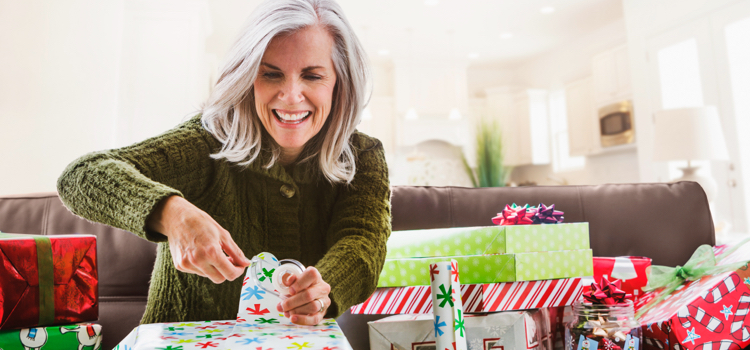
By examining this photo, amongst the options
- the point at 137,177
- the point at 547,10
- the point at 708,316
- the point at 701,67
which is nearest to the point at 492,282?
the point at 708,316

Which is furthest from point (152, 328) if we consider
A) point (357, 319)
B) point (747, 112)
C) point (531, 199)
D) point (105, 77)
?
point (747, 112)

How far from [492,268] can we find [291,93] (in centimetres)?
44

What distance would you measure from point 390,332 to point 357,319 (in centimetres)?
33

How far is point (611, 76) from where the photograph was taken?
188 inches

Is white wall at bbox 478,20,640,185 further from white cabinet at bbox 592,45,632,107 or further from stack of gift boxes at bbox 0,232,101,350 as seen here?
stack of gift boxes at bbox 0,232,101,350

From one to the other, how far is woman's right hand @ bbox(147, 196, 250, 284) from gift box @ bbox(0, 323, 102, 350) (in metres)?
0.36

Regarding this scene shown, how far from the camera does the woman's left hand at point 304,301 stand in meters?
0.56

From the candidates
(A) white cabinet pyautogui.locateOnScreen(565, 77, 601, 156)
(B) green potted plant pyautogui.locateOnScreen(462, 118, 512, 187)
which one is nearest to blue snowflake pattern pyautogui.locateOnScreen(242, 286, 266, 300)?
(B) green potted plant pyautogui.locateOnScreen(462, 118, 512, 187)

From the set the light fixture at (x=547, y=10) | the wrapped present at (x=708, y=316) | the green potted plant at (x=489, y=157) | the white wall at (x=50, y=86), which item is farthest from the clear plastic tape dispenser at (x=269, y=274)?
the light fixture at (x=547, y=10)

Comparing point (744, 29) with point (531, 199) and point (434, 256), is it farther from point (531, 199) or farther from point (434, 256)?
point (434, 256)

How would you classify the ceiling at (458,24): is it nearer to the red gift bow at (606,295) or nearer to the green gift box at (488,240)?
the green gift box at (488,240)

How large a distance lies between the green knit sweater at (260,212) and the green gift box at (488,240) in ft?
0.37

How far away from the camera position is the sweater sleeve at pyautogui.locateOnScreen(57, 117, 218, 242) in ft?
1.79

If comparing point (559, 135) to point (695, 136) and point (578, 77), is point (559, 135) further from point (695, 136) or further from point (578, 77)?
point (695, 136)
